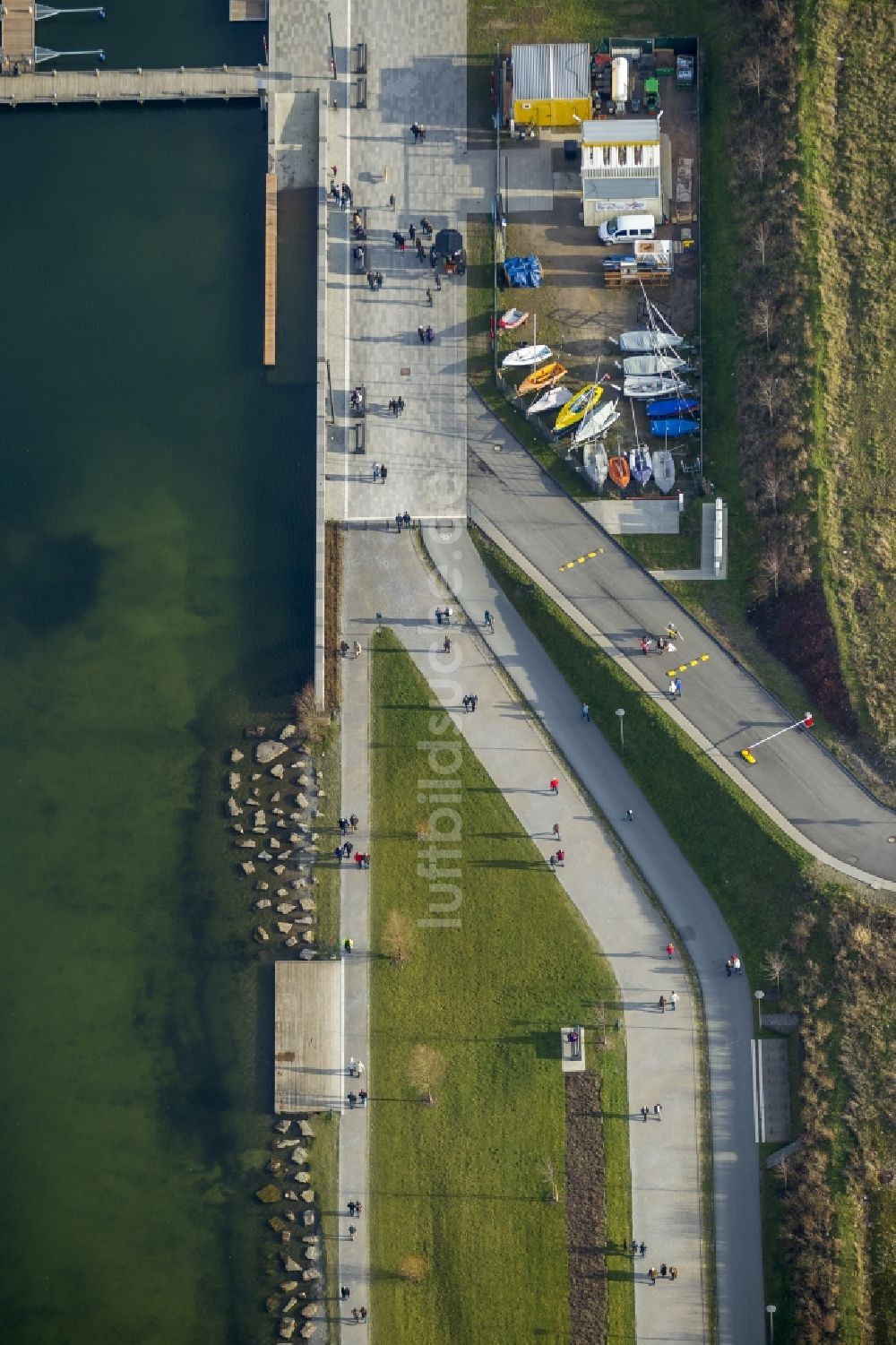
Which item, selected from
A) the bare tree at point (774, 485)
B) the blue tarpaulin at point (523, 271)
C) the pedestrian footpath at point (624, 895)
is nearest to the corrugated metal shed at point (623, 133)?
the blue tarpaulin at point (523, 271)

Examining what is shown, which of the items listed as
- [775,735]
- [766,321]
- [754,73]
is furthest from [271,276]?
[775,735]

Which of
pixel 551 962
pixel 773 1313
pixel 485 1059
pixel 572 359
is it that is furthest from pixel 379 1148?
pixel 572 359

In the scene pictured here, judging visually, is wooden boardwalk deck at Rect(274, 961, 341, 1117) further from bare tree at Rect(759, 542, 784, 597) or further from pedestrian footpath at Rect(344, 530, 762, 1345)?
bare tree at Rect(759, 542, 784, 597)

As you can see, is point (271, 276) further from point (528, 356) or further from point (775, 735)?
point (775, 735)

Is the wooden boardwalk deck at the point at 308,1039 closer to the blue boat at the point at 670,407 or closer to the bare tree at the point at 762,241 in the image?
the blue boat at the point at 670,407

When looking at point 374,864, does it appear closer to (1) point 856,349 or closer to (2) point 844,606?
(2) point 844,606

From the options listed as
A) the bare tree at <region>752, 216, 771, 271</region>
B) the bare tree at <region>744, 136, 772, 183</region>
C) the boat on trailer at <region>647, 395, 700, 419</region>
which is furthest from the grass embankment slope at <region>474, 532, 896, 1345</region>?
the bare tree at <region>744, 136, 772, 183</region>
